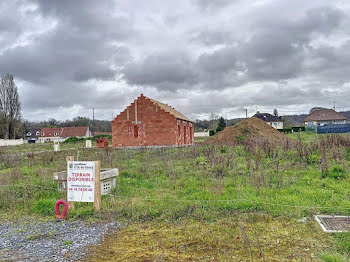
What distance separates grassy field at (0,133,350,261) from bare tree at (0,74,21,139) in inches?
2096

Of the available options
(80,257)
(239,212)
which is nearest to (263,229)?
(239,212)

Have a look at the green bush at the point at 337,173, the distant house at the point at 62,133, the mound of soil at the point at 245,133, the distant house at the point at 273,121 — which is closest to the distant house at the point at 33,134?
the distant house at the point at 62,133

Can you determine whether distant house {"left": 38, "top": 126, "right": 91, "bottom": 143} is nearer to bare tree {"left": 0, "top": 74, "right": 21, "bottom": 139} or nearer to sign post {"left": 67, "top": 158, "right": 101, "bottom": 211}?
bare tree {"left": 0, "top": 74, "right": 21, "bottom": 139}

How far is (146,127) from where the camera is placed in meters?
28.5

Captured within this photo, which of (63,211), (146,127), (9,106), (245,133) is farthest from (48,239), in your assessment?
(9,106)

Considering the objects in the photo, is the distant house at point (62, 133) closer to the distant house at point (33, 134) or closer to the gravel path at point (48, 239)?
the distant house at point (33, 134)

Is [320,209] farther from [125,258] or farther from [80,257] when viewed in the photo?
[80,257]

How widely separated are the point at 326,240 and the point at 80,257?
4050mm

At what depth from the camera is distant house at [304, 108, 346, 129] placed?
74.4 metres

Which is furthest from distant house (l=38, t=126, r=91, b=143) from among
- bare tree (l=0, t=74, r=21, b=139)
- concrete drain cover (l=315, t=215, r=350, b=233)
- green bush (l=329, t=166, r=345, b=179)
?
concrete drain cover (l=315, t=215, r=350, b=233)

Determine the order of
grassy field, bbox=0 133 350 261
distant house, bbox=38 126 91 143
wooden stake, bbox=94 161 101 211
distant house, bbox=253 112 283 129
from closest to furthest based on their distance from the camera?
1. grassy field, bbox=0 133 350 261
2. wooden stake, bbox=94 161 101 211
3. distant house, bbox=253 112 283 129
4. distant house, bbox=38 126 91 143

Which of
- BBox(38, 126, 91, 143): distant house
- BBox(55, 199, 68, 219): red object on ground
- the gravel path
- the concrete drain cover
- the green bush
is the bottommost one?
the gravel path

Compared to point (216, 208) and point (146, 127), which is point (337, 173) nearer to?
point (216, 208)

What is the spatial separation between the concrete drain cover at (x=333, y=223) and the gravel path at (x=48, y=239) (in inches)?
160
